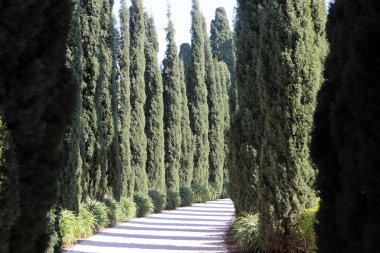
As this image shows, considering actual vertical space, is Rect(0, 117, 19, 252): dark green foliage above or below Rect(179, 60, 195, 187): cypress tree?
below

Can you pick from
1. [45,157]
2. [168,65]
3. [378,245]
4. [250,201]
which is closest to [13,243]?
[45,157]

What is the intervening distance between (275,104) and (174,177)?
51.9 feet

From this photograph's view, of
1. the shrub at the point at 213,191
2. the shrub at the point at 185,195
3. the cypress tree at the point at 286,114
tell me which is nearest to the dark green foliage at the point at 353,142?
the cypress tree at the point at 286,114

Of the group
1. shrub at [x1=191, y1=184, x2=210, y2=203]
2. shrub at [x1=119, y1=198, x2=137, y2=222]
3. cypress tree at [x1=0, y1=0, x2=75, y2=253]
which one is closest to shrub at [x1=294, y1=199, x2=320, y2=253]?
cypress tree at [x1=0, y1=0, x2=75, y2=253]

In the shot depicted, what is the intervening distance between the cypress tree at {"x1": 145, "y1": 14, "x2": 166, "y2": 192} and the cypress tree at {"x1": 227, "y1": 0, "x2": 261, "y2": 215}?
10550 mm

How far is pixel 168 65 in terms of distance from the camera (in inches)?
981

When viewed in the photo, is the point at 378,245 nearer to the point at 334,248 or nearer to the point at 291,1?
the point at 334,248

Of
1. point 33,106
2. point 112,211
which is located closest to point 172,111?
point 112,211

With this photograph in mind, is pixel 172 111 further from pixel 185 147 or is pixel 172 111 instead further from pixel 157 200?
pixel 157 200

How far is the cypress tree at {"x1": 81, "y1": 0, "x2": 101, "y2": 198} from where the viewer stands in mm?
14242

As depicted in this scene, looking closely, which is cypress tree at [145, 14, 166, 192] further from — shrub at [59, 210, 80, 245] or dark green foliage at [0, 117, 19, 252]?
dark green foliage at [0, 117, 19, 252]

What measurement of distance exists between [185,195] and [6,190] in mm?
20756

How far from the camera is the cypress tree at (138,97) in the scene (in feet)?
66.3

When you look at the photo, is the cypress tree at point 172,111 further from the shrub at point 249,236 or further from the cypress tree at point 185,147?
the shrub at point 249,236
